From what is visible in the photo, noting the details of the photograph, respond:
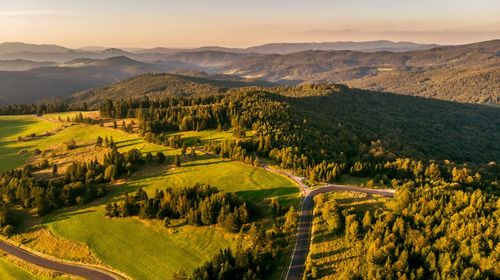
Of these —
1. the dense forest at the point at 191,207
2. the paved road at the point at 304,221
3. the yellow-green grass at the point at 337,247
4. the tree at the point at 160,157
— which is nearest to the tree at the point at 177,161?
the tree at the point at 160,157

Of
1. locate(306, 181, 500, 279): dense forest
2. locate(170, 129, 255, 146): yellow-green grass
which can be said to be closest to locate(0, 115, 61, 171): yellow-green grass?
locate(170, 129, 255, 146): yellow-green grass

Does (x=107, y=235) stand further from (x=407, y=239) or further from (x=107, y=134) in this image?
(x=107, y=134)

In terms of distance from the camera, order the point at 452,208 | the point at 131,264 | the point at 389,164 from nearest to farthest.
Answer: the point at 452,208, the point at 131,264, the point at 389,164

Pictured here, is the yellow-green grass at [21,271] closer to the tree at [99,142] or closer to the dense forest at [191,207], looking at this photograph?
the dense forest at [191,207]

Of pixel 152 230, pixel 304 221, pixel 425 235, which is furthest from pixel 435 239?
pixel 152 230

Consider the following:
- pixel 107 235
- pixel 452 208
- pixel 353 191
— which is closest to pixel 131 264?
pixel 107 235

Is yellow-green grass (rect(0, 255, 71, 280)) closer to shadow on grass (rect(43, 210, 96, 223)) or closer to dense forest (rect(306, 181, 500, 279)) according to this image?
shadow on grass (rect(43, 210, 96, 223))

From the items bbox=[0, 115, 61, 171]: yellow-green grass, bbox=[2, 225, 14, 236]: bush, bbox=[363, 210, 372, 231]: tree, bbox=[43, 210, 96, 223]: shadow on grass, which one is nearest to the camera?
bbox=[363, 210, 372, 231]: tree
